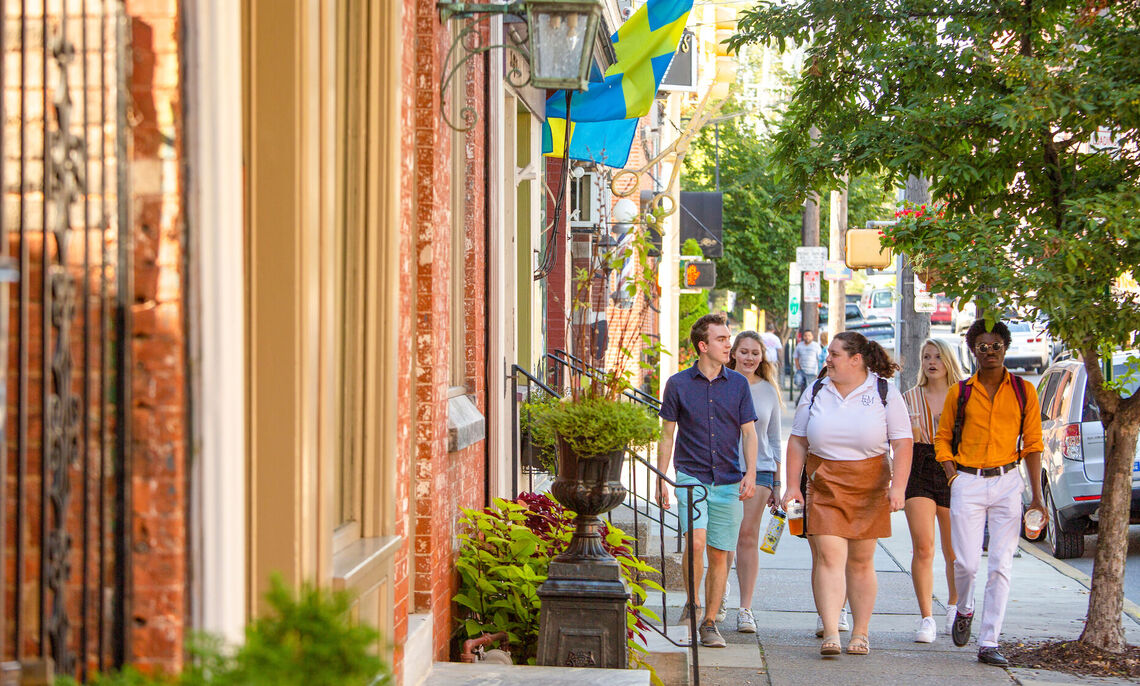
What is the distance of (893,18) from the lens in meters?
7.79

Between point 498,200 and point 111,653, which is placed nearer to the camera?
point 111,653

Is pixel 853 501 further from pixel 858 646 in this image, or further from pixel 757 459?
pixel 757 459

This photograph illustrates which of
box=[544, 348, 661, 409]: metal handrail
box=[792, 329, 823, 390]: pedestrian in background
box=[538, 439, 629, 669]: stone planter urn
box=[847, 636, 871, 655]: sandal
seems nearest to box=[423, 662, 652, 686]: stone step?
box=[538, 439, 629, 669]: stone planter urn

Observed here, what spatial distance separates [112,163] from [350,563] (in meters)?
1.83

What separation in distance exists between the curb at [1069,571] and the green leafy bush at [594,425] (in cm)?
453

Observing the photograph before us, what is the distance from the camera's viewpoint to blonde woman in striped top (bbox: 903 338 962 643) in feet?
25.6

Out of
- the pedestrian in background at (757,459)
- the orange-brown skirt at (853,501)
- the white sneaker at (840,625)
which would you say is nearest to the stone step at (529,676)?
the orange-brown skirt at (853,501)

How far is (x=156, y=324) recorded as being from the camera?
2.81 metres

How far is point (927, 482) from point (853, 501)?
0.92 m

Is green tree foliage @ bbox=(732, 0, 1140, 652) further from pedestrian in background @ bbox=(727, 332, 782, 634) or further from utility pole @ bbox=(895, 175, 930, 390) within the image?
utility pole @ bbox=(895, 175, 930, 390)

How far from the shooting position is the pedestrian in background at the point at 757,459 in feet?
26.3

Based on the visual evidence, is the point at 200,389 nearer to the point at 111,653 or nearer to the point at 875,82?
the point at 111,653

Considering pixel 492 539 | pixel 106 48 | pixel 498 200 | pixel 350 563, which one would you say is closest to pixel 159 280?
pixel 106 48

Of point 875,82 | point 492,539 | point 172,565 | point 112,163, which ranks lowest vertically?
point 492,539
